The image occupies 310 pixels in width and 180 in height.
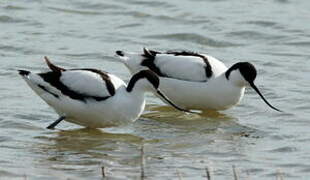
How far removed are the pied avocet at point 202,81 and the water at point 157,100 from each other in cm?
25

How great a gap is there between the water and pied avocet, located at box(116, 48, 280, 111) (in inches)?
9.7

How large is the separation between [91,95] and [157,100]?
2473mm

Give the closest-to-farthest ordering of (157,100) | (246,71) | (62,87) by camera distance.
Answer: (62,87), (246,71), (157,100)

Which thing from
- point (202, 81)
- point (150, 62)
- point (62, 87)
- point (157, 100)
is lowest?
point (157, 100)

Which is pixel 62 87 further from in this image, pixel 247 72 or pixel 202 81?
pixel 247 72

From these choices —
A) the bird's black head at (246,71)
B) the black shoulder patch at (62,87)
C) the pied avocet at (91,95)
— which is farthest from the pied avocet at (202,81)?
the black shoulder patch at (62,87)

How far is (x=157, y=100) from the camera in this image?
12242 millimetres

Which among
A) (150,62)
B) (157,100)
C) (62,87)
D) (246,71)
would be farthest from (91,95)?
(157,100)

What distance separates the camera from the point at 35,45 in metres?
14.6

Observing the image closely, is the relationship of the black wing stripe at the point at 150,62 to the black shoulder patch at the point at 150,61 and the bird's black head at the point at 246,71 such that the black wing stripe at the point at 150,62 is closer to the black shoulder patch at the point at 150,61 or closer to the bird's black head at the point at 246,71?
the black shoulder patch at the point at 150,61

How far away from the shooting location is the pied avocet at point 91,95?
9.91 metres

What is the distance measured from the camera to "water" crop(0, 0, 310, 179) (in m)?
8.88

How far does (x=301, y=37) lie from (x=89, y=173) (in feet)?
25.7

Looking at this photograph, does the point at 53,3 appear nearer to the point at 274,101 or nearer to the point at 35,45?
the point at 35,45
